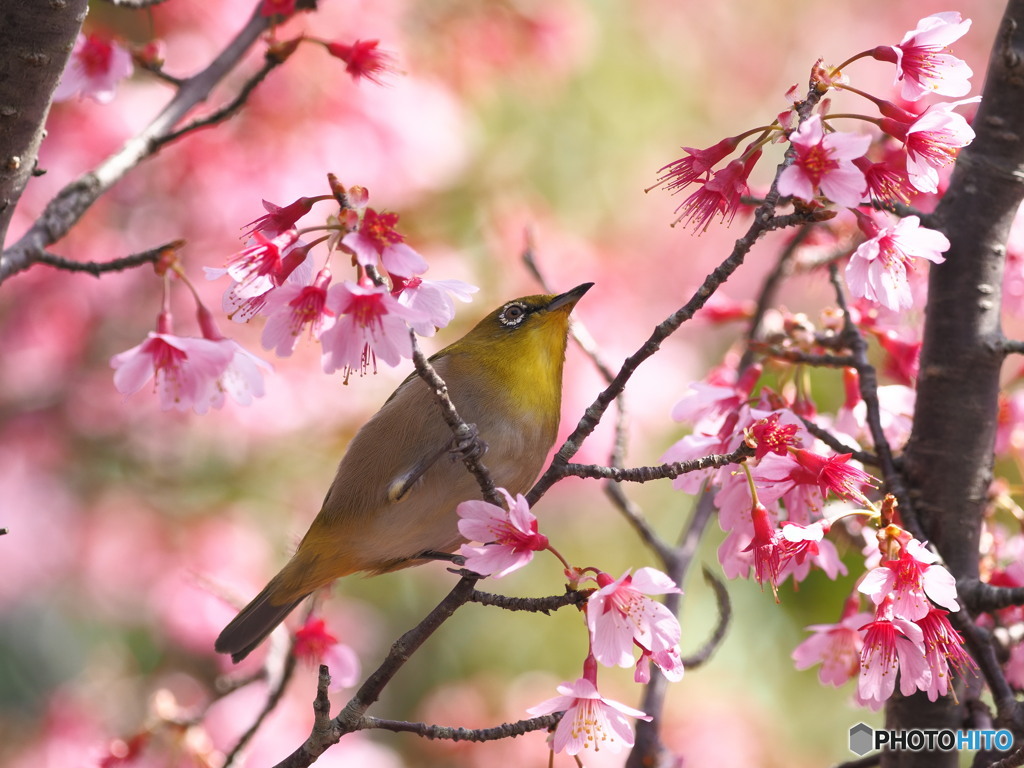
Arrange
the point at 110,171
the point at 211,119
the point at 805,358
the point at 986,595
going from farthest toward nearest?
the point at 211,119 < the point at 110,171 < the point at 805,358 < the point at 986,595

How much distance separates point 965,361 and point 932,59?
602 mm

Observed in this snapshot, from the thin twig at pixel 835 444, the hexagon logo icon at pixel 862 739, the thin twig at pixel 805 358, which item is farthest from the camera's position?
the hexagon logo icon at pixel 862 739

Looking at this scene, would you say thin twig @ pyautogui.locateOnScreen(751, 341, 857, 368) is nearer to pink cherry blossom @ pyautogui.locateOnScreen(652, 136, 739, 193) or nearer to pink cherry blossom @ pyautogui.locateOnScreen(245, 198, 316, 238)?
pink cherry blossom @ pyautogui.locateOnScreen(652, 136, 739, 193)

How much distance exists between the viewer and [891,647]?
5.17 feet

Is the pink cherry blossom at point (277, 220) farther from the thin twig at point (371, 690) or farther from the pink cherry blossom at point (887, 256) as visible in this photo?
the pink cherry blossom at point (887, 256)

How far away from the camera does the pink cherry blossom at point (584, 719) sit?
5.12 ft

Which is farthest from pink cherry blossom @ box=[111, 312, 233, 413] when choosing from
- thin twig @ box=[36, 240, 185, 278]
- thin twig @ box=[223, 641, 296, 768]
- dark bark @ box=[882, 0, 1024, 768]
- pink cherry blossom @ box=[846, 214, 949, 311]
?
dark bark @ box=[882, 0, 1024, 768]

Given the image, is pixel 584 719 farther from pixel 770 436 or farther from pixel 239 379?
pixel 239 379

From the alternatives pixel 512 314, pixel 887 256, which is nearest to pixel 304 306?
pixel 887 256

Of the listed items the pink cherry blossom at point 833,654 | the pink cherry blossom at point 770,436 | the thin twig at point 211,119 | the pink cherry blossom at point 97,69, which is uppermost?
the pink cherry blossom at point 97,69

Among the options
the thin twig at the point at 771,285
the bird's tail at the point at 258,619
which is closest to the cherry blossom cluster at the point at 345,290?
the bird's tail at the point at 258,619

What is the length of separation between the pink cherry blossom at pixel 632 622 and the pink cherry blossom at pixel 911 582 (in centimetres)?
28

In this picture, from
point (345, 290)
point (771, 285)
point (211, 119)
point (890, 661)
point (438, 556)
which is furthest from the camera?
point (771, 285)

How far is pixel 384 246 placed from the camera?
1399 millimetres
